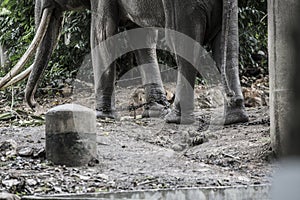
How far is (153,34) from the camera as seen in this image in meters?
6.14

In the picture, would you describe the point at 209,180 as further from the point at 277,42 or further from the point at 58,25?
the point at 58,25

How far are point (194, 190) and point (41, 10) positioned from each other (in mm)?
4619

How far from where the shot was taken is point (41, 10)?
608cm

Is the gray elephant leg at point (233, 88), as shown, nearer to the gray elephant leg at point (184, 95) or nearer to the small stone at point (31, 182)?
the gray elephant leg at point (184, 95)

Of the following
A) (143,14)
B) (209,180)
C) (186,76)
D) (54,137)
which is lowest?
(209,180)

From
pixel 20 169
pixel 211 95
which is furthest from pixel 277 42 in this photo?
pixel 211 95

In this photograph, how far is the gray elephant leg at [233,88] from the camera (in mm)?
4652

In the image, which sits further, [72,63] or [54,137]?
[72,63]

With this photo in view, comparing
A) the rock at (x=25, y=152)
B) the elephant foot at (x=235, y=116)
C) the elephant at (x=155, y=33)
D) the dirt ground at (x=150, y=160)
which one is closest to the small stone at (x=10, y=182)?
the dirt ground at (x=150, y=160)

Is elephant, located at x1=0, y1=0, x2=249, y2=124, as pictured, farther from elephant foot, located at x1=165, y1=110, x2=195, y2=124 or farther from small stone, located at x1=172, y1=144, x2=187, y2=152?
small stone, located at x1=172, y1=144, x2=187, y2=152

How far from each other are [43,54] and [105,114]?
0.88 meters

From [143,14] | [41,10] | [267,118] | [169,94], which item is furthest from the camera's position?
[169,94]

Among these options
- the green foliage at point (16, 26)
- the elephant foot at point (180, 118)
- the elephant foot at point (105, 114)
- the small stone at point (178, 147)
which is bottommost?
the small stone at point (178, 147)

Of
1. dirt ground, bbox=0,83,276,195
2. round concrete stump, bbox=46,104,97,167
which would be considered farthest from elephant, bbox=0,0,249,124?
round concrete stump, bbox=46,104,97,167
